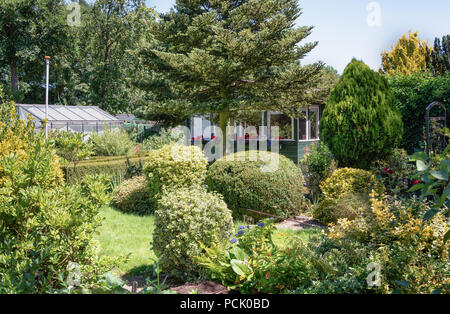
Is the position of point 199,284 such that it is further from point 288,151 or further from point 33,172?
point 288,151

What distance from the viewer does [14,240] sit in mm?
3045

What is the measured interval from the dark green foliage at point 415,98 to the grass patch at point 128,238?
7073mm

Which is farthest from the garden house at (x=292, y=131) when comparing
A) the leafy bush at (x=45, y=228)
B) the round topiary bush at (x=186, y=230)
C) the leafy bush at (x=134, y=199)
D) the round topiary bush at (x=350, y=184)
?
the leafy bush at (x=45, y=228)

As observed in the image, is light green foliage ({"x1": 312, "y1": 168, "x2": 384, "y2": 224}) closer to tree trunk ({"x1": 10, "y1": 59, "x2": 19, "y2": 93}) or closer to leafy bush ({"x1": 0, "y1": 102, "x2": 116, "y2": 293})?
leafy bush ({"x1": 0, "y1": 102, "x2": 116, "y2": 293})

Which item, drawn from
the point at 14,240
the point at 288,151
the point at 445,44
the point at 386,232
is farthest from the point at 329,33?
the point at 445,44

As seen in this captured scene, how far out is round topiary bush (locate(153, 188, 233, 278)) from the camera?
4.34m

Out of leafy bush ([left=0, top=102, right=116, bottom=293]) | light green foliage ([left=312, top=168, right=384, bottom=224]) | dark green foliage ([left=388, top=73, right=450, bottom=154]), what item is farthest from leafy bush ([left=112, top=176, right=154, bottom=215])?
dark green foliage ([left=388, top=73, right=450, bottom=154])

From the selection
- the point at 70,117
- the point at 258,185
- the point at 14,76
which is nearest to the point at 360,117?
the point at 258,185

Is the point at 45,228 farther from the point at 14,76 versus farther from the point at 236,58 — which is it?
the point at 14,76

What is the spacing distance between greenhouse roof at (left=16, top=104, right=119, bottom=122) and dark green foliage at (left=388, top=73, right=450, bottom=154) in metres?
19.0

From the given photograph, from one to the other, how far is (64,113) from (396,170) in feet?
69.5

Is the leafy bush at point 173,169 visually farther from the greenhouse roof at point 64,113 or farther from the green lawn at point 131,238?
the greenhouse roof at point 64,113
